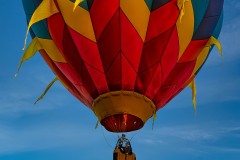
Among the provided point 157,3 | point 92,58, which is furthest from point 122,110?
point 157,3

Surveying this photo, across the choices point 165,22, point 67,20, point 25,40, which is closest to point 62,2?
point 67,20

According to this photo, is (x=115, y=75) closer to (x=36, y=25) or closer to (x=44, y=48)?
(x=44, y=48)

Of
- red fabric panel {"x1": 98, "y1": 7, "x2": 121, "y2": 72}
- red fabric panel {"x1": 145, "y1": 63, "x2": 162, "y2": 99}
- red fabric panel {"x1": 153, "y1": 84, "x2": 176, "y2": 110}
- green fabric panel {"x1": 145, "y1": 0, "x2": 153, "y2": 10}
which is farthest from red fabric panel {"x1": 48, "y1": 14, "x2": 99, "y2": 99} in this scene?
green fabric panel {"x1": 145, "y1": 0, "x2": 153, "y2": 10}

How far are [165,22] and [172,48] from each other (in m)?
0.66

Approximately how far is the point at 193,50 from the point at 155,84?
1.31 m

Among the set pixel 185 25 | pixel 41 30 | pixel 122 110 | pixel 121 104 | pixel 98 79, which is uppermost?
pixel 185 25

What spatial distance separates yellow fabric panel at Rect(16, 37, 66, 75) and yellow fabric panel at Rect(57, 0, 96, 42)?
3.26 feet

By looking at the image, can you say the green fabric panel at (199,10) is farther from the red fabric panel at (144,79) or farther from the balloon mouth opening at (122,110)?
the balloon mouth opening at (122,110)

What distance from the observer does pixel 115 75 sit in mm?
12492

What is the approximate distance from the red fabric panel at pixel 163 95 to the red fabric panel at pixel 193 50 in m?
0.71

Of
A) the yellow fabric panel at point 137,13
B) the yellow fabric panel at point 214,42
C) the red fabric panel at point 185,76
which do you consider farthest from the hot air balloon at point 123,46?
the yellow fabric panel at point 214,42

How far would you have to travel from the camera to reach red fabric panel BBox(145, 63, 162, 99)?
1274 cm

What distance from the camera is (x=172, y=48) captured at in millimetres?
12742

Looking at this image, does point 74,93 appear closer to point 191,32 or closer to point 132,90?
point 132,90
